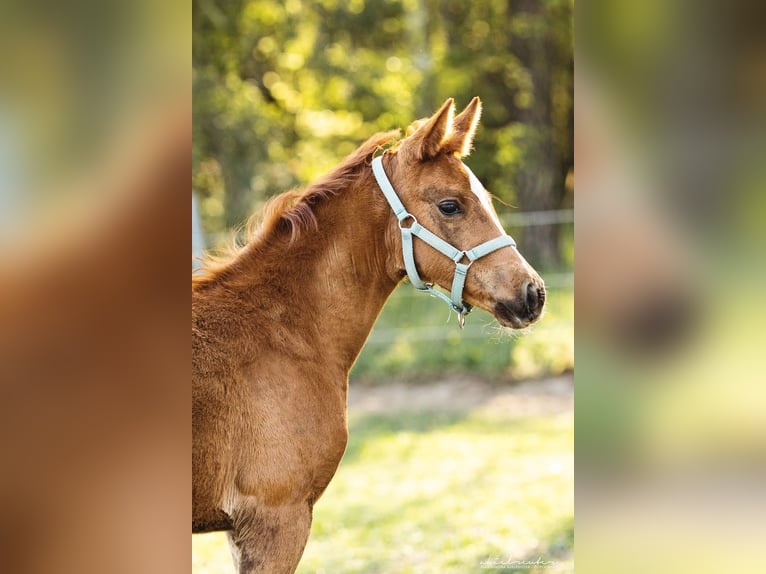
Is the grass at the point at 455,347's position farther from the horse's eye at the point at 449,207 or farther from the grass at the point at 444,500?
the horse's eye at the point at 449,207

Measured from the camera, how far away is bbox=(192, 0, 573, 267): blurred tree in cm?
1213

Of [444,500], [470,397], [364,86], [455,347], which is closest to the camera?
[444,500]

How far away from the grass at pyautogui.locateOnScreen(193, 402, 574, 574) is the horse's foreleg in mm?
2114

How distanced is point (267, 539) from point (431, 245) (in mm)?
1147

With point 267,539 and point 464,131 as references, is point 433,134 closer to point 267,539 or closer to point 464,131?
point 464,131

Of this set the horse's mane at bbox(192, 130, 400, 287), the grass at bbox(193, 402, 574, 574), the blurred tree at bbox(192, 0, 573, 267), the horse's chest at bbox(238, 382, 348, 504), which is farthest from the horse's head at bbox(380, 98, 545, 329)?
the blurred tree at bbox(192, 0, 573, 267)

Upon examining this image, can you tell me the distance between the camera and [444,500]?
5965 millimetres

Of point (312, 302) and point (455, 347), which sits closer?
point (312, 302)
